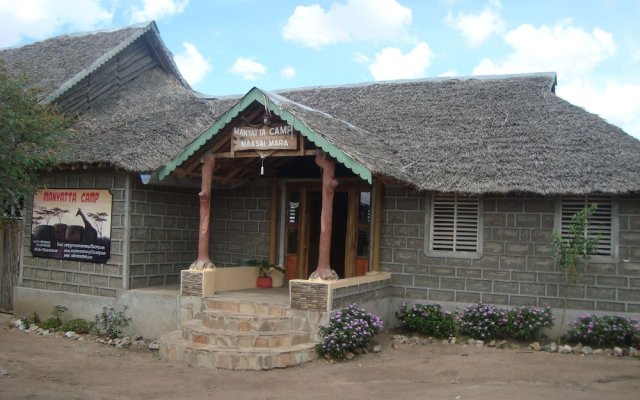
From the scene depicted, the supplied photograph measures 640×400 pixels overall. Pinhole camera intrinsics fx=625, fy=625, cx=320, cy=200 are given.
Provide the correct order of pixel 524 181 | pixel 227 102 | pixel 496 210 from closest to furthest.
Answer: pixel 524 181, pixel 496 210, pixel 227 102

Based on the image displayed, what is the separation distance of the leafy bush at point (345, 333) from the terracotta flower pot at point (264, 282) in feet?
9.55

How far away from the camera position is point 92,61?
14.2m

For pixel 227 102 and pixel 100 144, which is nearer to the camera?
pixel 100 144

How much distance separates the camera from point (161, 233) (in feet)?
41.1

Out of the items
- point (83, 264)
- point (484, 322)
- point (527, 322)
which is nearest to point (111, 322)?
point (83, 264)

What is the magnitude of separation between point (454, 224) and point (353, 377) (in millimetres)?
4073

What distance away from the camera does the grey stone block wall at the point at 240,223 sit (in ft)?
43.3

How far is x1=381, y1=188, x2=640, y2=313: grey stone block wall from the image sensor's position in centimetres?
1050

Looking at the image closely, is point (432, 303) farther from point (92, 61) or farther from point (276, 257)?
point (92, 61)

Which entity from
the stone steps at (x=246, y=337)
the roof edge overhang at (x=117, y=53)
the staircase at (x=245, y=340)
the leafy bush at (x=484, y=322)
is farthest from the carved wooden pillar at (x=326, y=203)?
the roof edge overhang at (x=117, y=53)

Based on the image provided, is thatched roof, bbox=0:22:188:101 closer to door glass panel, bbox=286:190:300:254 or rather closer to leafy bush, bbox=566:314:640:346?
door glass panel, bbox=286:190:300:254

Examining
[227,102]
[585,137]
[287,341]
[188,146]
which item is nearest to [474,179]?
[585,137]

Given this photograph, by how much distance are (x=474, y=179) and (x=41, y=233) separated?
8.64 m

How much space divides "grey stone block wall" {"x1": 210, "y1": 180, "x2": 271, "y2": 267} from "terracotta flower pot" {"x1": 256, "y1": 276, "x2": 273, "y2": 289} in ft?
2.47
